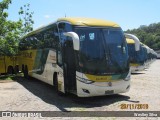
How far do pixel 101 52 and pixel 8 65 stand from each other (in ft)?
61.3

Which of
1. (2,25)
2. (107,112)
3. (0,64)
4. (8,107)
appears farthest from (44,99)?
(0,64)

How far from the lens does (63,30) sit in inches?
530

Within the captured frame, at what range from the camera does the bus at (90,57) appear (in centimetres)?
1213

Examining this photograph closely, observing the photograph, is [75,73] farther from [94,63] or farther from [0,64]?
[0,64]

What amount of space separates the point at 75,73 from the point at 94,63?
3.06 ft

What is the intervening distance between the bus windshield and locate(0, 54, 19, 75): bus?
1745 centimetres

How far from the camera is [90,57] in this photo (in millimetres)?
12211

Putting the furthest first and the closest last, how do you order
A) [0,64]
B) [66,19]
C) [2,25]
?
[0,64]
[2,25]
[66,19]

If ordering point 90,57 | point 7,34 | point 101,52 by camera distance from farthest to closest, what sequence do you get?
point 7,34 → point 101,52 → point 90,57

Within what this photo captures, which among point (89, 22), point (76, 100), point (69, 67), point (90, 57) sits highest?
point (89, 22)

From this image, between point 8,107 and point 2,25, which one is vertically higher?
point 2,25
